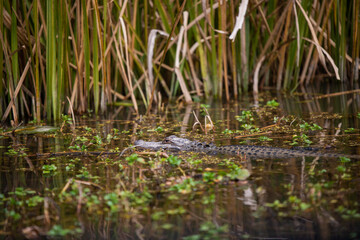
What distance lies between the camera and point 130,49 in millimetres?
6648

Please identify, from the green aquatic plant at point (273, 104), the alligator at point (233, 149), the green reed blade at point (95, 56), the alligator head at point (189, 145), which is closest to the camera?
the alligator at point (233, 149)

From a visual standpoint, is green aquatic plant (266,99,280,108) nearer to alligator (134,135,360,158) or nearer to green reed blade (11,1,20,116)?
alligator (134,135,360,158)

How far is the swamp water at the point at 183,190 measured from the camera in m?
2.46

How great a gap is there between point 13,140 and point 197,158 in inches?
88.2

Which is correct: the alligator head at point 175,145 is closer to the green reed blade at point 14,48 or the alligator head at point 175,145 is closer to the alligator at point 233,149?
the alligator at point 233,149

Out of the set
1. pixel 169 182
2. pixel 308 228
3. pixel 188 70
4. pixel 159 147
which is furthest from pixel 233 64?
pixel 308 228

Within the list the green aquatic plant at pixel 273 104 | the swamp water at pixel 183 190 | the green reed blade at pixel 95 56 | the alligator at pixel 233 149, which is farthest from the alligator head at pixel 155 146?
the green aquatic plant at pixel 273 104

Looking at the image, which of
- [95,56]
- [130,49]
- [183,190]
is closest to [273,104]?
[130,49]

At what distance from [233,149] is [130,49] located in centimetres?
306

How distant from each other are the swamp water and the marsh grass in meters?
1.21

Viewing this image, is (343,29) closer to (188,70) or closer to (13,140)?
(188,70)

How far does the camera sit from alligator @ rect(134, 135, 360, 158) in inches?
150

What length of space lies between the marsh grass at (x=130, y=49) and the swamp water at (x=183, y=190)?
3.95 feet

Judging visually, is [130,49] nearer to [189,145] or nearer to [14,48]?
[14,48]
